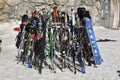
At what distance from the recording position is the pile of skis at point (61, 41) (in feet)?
28.2

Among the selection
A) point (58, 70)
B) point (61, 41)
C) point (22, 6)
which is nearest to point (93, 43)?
point (61, 41)

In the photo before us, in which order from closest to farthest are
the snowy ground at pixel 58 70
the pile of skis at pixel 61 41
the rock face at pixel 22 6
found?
the snowy ground at pixel 58 70, the pile of skis at pixel 61 41, the rock face at pixel 22 6

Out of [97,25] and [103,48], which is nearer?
[103,48]

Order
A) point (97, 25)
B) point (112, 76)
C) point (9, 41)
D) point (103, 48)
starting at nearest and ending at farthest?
point (112, 76) → point (103, 48) → point (9, 41) → point (97, 25)

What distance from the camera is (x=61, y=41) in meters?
8.77

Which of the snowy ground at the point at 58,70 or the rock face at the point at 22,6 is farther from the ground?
the rock face at the point at 22,6

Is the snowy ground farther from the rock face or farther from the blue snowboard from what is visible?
the rock face

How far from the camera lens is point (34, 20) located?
9000 millimetres

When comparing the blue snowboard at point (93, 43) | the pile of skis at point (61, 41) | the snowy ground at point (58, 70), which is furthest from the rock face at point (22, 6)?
the blue snowboard at point (93, 43)

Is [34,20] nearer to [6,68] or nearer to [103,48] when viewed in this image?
[6,68]

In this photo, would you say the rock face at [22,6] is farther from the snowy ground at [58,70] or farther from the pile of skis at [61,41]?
the pile of skis at [61,41]

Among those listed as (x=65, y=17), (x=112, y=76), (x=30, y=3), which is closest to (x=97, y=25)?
(x=30, y=3)

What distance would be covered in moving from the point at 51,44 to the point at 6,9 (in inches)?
269

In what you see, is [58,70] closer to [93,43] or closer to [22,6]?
[93,43]
